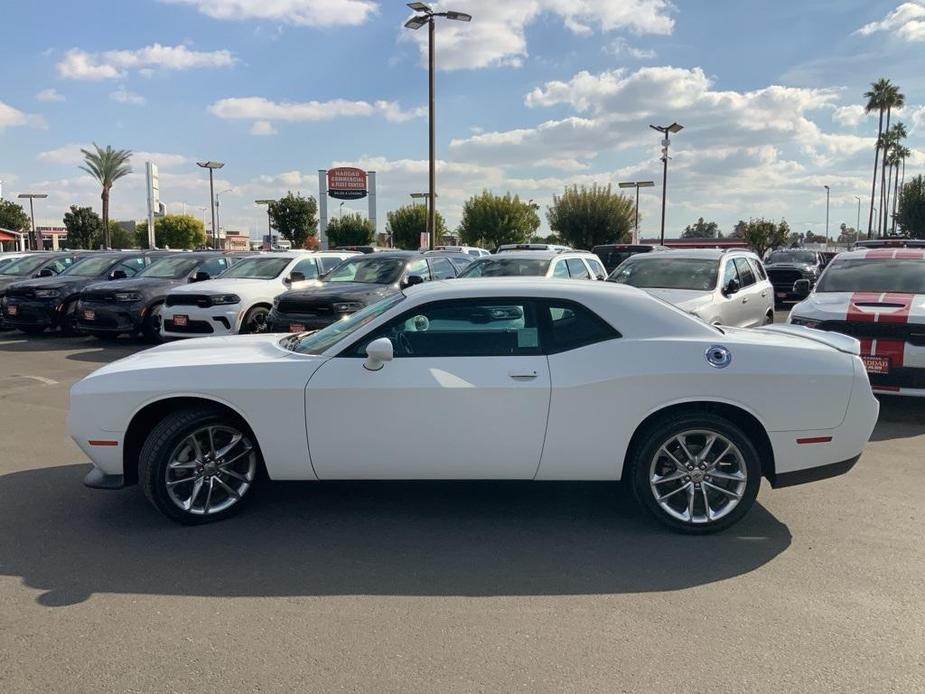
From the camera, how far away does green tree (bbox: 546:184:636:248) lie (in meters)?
51.7

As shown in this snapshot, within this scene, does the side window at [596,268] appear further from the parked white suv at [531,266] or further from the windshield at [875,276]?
the windshield at [875,276]

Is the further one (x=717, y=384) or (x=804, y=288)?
(x=804, y=288)

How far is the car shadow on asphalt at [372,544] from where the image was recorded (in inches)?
147

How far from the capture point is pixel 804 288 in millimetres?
9406

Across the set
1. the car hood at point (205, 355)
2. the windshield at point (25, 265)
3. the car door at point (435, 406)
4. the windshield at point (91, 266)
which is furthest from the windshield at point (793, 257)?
the car hood at point (205, 355)

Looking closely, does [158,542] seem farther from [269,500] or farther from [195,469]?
[269,500]

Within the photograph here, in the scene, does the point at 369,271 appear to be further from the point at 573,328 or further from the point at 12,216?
the point at 12,216

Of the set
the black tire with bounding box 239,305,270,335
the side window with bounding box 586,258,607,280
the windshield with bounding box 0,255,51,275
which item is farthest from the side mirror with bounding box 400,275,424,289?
the windshield with bounding box 0,255,51,275

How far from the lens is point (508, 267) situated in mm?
11656

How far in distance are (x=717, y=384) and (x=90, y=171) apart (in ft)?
189

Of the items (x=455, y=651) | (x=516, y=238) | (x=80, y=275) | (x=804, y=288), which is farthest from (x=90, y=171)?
(x=455, y=651)

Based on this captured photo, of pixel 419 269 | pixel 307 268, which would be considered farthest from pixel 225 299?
pixel 419 269

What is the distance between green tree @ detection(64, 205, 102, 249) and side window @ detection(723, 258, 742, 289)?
70010 mm

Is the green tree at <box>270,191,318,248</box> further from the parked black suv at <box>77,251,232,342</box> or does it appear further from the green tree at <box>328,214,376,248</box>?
the parked black suv at <box>77,251,232,342</box>
